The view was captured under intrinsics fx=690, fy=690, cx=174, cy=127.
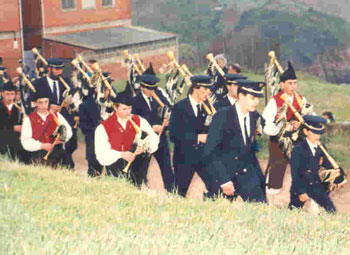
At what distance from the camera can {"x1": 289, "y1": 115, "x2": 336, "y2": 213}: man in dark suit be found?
26.2 feet

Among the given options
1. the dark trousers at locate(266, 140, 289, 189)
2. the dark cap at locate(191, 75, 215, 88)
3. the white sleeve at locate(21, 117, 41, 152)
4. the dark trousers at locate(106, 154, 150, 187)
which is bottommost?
the dark trousers at locate(266, 140, 289, 189)

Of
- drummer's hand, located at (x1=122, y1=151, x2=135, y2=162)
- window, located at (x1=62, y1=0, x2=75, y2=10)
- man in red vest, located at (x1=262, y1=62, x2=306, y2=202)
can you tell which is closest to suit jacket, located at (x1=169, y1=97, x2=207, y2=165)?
man in red vest, located at (x1=262, y1=62, x2=306, y2=202)

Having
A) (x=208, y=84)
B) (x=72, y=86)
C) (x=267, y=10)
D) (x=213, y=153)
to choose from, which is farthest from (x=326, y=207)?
(x=267, y=10)

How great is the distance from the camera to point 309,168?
8.02m

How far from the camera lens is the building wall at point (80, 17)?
2770 centimetres

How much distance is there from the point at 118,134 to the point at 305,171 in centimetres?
223

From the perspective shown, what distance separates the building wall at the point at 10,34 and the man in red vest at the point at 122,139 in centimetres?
1723

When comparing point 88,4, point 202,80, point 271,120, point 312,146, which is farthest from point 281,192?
point 88,4

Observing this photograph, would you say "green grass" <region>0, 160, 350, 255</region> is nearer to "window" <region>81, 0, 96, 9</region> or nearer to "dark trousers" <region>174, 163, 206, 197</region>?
"dark trousers" <region>174, 163, 206, 197</region>

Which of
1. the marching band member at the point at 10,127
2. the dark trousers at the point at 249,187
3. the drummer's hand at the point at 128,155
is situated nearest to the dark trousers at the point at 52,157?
the drummer's hand at the point at 128,155

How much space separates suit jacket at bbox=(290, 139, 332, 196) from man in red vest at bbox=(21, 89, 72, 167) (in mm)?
3227

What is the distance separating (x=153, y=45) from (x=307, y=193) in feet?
77.4

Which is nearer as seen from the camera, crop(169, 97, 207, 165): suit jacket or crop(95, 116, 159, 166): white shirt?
crop(95, 116, 159, 166): white shirt

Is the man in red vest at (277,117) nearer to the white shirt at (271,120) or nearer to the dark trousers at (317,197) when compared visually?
the white shirt at (271,120)
